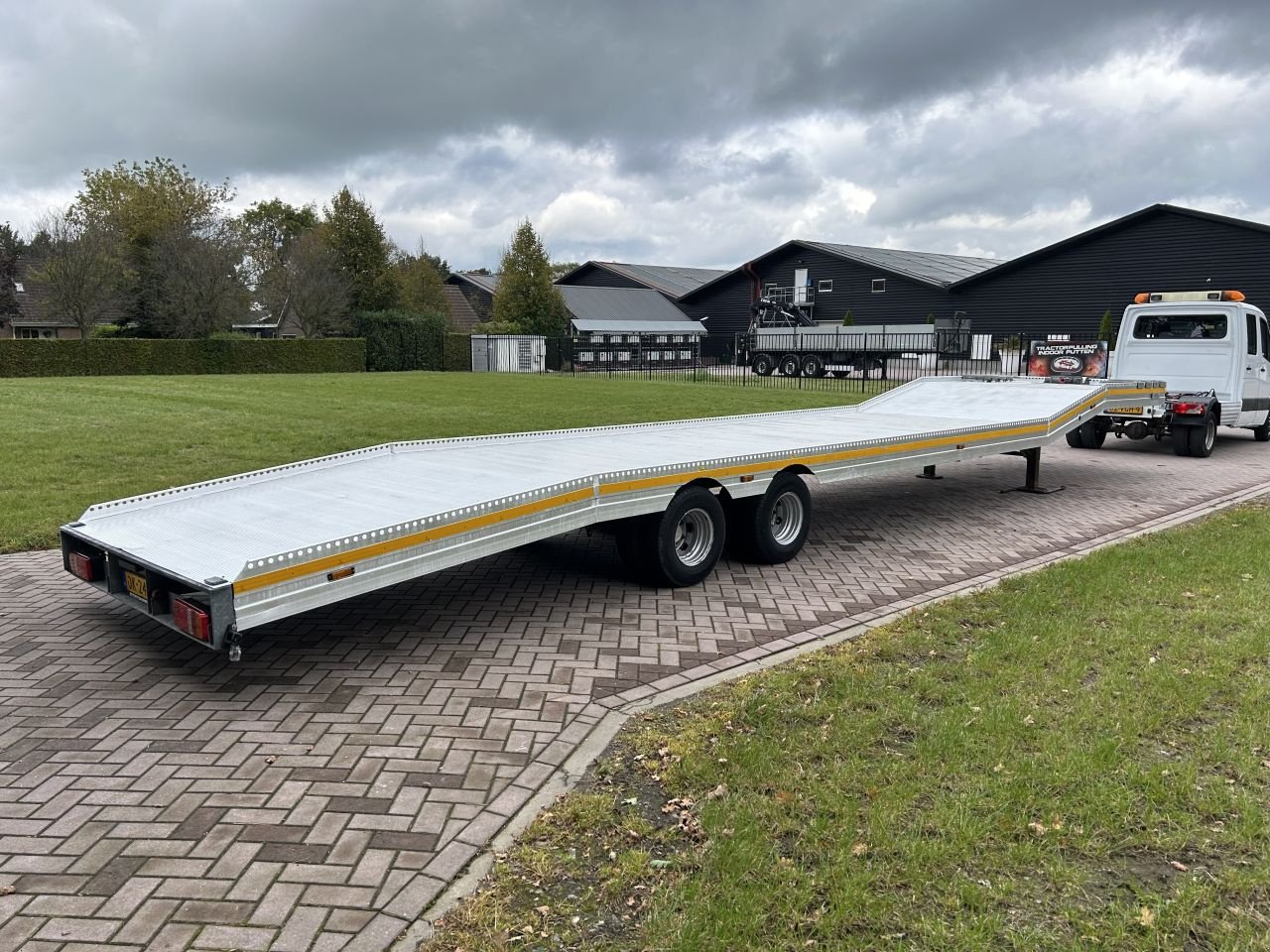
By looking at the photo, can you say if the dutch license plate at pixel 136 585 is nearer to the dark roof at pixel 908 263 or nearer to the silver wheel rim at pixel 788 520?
the silver wheel rim at pixel 788 520

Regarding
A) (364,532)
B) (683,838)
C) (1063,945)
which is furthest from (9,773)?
(1063,945)

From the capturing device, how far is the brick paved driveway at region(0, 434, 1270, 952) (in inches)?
116

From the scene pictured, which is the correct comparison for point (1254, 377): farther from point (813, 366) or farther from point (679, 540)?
point (813, 366)

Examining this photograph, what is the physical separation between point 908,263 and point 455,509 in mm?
50109

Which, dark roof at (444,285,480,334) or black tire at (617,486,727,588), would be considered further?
dark roof at (444,285,480,334)

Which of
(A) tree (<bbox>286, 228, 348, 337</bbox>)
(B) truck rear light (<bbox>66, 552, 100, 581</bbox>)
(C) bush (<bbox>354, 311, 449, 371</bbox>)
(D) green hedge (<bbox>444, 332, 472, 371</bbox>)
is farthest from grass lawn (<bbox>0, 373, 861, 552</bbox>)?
(A) tree (<bbox>286, 228, 348, 337</bbox>)

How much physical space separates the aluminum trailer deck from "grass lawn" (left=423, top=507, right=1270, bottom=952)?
1.50 metres

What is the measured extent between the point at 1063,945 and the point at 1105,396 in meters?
10.00

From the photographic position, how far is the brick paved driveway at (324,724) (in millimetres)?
2941

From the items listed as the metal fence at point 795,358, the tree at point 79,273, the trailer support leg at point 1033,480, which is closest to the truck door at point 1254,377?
the trailer support leg at point 1033,480

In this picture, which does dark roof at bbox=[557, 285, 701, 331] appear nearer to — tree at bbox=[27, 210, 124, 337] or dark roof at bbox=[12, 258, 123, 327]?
tree at bbox=[27, 210, 124, 337]

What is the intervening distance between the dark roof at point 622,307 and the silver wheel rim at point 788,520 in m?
46.1

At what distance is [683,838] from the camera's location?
3.27 metres

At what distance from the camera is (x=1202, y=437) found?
13.4m
